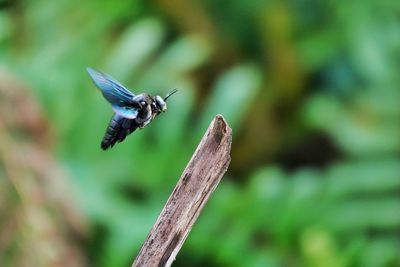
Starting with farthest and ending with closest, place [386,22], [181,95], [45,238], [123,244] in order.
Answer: [386,22], [181,95], [123,244], [45,238]

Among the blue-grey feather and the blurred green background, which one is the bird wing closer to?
the blue-grey feather

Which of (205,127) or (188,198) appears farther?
(205,127)

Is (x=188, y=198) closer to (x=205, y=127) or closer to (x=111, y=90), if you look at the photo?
(x=111, y=90)

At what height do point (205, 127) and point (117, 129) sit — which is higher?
point (205, 127)

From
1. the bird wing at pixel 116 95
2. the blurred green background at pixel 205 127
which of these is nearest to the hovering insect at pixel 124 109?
the bird wing at pixel 116 95

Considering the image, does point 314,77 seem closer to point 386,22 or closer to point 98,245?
point 386,22

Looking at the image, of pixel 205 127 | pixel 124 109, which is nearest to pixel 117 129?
pixel 124 109

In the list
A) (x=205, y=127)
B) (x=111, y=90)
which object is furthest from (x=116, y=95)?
(x=205, y=127)

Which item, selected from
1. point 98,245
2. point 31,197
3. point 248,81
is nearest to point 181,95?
point 248,81
